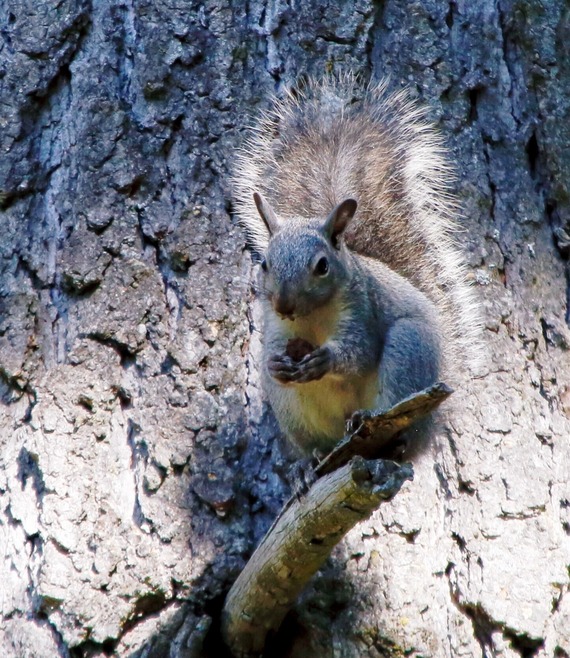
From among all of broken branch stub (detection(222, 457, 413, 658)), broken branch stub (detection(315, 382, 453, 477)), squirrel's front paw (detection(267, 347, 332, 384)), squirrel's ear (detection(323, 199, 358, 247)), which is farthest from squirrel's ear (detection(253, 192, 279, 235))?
broken branch stub (detection(222, 457, 413, 658))

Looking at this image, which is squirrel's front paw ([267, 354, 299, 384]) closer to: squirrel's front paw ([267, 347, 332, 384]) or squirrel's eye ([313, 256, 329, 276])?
squirrel's front paw ([267, 347, 332, 384])

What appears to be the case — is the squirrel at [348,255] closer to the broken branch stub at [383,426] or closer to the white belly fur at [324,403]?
the white belly fur at [324,403]

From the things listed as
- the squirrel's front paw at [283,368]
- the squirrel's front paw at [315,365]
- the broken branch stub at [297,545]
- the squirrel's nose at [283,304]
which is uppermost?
the squirrel's nose at [283,304]

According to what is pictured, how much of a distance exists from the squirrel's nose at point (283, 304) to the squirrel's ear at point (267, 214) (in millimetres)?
203

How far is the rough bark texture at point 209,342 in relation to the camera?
1.94 m

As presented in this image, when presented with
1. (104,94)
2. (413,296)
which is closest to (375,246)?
(413,296)

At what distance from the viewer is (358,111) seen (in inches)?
91.2

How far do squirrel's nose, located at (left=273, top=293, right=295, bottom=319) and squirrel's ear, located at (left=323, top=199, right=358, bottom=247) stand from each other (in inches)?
8.8

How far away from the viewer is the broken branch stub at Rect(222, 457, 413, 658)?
1.55 meters

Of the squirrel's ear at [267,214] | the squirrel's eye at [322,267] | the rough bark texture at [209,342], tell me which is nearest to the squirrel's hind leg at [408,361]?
the rough bark texture at [209,342]

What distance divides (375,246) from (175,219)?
1.65 feet

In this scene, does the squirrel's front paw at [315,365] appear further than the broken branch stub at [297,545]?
Yes

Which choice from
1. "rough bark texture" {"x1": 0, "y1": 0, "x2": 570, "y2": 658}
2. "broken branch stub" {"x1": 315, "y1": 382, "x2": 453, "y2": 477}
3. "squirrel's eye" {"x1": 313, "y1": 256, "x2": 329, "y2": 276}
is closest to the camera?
"broken branch stub" {"x1": 315, "y1": 382, "x2": 453, "y2": 477}

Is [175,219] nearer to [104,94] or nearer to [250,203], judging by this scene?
[250,203]
